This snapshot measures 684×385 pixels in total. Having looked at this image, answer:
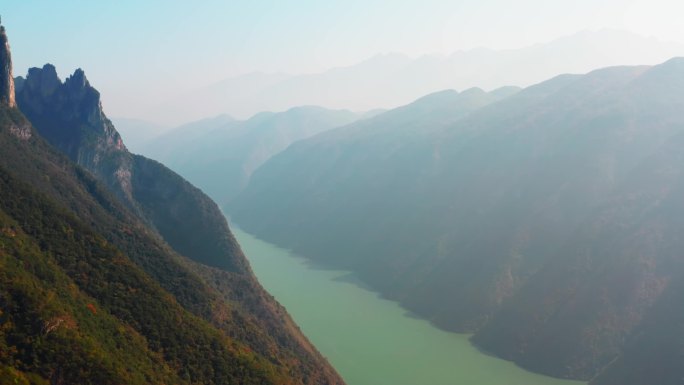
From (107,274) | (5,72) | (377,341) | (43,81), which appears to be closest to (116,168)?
(43,81)

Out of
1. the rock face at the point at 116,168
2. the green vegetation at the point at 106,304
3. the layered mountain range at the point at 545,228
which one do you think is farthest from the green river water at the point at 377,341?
the rock face at the point at 116,168

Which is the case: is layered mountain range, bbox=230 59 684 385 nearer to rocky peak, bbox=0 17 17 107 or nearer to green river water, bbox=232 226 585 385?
green river water, bbox=232 226 585 385

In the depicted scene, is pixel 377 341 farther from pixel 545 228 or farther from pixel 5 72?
pixel 5 72

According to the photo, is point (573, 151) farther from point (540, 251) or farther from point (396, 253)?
point (396, 253)

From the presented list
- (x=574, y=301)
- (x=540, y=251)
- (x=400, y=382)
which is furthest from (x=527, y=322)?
(x=400, y=382)

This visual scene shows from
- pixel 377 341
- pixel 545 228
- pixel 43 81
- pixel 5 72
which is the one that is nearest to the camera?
pixel 5 72

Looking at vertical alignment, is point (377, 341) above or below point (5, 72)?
below

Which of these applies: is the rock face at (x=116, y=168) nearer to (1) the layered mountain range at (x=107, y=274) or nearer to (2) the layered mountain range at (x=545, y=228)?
(1) the layered mountain range at (x=107, y=274)

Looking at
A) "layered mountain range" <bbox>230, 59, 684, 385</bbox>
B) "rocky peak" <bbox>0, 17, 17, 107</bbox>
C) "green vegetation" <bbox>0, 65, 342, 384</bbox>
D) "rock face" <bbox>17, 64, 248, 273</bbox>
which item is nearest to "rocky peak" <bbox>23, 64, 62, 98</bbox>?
"rock face" <bbox>17, 64, 248, 273</bbox>
